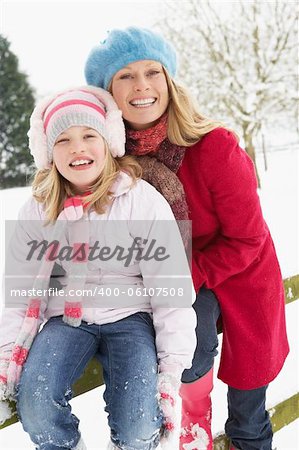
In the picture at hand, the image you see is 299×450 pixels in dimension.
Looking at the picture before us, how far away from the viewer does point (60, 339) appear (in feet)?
4.83

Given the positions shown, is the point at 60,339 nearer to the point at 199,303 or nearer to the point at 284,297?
the point at 199,303

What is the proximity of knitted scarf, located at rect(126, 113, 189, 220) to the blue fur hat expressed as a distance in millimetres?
194

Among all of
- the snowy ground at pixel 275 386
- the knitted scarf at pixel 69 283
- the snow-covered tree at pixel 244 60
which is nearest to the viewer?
the knitted scarf at pixel 69 283

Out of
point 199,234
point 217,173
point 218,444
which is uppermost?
point 217,173

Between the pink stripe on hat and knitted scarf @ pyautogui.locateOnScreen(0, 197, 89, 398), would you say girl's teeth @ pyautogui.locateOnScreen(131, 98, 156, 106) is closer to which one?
the pink stripe on hat

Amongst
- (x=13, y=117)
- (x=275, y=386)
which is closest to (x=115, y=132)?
(x=275, y=386)

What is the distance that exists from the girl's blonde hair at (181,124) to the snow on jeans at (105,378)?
0.61 meters

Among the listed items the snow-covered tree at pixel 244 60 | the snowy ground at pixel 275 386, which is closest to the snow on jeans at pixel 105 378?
the snowy ground at pixel 275 386

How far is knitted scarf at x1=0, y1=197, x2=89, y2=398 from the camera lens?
1.44m

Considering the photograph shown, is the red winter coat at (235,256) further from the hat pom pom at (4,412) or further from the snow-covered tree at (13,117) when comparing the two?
the snow-covered tree at (13,117)

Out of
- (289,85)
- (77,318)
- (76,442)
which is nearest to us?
(76,442)

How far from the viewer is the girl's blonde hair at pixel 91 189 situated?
5.18 ft

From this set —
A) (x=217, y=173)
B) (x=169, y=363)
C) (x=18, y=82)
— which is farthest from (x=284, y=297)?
(x=18, y=82)

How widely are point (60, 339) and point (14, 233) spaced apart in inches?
15.2
